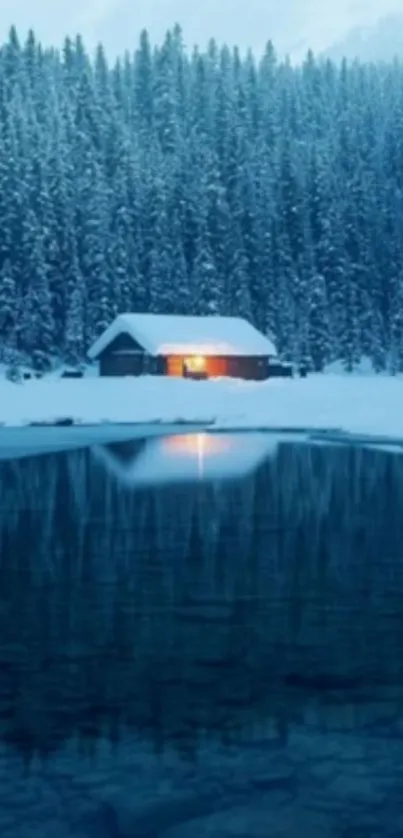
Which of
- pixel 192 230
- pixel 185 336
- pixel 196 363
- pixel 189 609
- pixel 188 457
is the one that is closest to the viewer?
pixel 189 609

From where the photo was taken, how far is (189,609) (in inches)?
556

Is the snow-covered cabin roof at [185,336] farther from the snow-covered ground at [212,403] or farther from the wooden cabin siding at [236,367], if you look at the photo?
the snow-covered ground at [212,403]

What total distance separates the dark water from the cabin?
5072 cm

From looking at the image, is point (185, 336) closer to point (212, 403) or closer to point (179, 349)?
point (179, 349)

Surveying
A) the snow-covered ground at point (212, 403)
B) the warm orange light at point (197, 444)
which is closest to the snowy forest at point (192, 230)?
the snow-covered ground at point (212, 403)

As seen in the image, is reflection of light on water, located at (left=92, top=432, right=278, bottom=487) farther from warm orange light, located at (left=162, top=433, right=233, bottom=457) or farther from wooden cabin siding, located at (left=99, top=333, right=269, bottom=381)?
wooden cabin siding, located at (left=99, top=333, right=269, bottom=381)

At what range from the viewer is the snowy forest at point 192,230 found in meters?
77.8

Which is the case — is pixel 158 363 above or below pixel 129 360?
below

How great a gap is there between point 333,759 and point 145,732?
1666 mm

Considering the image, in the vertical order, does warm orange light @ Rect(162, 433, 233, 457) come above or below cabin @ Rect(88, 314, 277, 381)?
below

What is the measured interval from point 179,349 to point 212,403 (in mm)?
17599

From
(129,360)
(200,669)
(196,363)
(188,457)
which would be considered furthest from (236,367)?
(200,669)

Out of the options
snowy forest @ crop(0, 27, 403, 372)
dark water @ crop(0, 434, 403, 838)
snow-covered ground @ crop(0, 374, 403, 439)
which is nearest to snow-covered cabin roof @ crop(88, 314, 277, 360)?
snowy forest @ crop(0, 27, 403, 372)

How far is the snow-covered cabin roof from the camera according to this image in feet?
241
